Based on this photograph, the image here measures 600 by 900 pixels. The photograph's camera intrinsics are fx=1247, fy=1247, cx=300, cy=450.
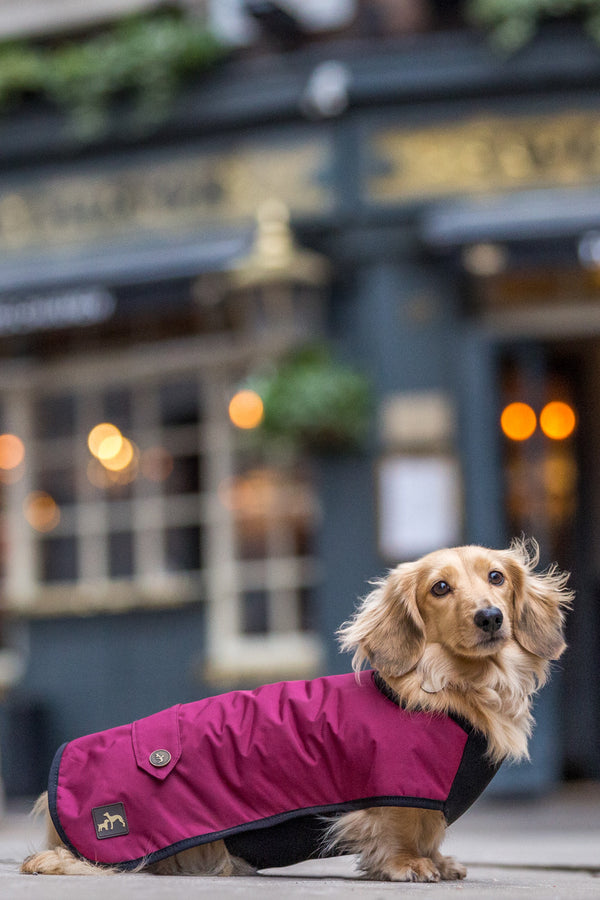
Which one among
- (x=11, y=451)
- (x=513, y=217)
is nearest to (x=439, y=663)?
(x=513, y=217)

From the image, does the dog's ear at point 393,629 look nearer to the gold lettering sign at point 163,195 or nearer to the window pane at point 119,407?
the gold lettering sign at point 163,195

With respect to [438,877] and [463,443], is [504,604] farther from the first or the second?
[463,443]

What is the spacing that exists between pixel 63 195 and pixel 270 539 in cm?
296

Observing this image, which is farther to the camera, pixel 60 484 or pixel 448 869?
pixel 60 484

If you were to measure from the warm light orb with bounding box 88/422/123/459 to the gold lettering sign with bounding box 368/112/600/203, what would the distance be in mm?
2617

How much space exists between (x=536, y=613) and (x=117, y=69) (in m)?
6.33

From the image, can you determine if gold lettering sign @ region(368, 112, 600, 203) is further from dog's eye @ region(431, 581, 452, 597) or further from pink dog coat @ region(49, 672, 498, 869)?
pink dog coat @ region(49, 672, 498, 869)

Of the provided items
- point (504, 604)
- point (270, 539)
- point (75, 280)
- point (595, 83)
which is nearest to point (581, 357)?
point (595, 83)

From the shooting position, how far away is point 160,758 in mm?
3656

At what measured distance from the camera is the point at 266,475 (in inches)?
348

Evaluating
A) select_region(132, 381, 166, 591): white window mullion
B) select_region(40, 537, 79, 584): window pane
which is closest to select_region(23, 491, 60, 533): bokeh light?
select_region(40, 537, 79, 584): window pane

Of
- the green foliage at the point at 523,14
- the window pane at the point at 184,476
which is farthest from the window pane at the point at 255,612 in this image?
the green foliage at the point at 523,14

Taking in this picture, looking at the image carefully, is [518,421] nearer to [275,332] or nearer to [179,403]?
[275,332]

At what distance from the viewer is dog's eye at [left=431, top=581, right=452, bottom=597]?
12.2 ft
